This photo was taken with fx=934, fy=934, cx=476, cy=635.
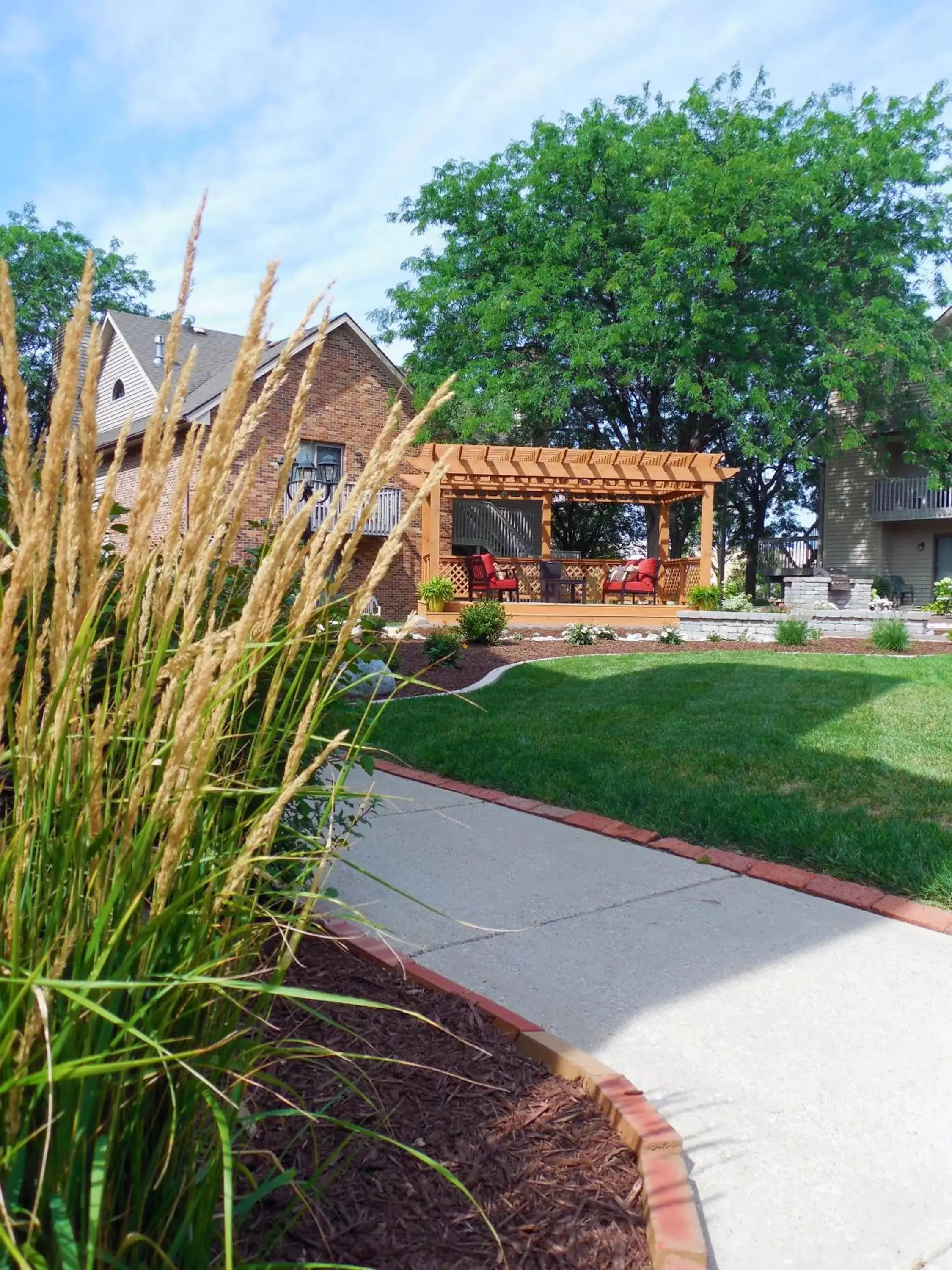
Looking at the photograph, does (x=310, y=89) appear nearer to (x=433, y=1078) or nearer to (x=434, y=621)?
(x=433, y=1078)

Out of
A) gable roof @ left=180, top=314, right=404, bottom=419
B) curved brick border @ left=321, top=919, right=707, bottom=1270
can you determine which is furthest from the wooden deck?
curved brick border @ left=321, top=919, right=707, bottom=1270

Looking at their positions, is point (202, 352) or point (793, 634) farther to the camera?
point (202, 352)

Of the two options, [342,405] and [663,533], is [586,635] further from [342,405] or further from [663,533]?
[342,405]

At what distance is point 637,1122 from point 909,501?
2620 cm

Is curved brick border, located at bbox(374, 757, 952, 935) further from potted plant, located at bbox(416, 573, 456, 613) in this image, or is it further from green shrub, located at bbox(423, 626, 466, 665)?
potted plant, located at bbox(416, 573, 456, 613)

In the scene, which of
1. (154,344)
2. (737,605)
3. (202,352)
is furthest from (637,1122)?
(154,344)

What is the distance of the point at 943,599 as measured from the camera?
639 inches

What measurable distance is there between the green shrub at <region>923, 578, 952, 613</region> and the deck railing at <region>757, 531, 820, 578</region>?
45.0 ft

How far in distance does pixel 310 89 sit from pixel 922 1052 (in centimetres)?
495

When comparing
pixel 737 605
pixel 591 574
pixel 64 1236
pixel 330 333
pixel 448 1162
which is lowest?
pixel 448 1162

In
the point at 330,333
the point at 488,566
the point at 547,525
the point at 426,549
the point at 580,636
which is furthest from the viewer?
the point at 330,333

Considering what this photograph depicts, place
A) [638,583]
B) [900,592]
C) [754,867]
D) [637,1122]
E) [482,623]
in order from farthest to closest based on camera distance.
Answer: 1. [900,592]
2. [638,583]
3. [482,623]
4. [754,867]
5. [637,1122]

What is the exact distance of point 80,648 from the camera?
1055mm

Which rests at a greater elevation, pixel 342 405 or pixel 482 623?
pixel 342 405
